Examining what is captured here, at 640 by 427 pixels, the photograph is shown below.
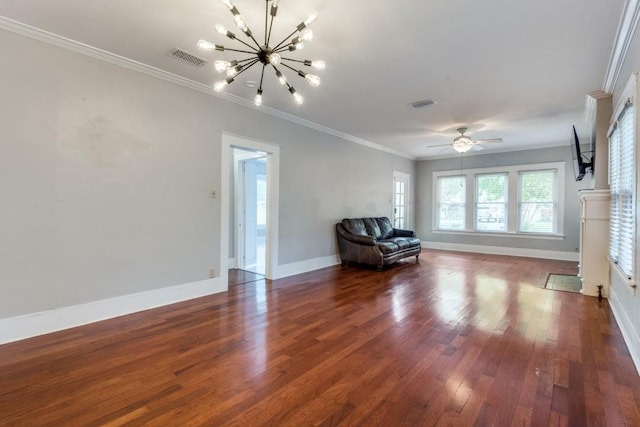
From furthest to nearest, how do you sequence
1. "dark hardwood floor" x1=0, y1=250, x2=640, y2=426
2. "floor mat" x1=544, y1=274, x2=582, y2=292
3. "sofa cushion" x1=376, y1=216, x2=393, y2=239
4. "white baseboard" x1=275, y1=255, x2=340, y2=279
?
1. "sofa cushion" x1=376, y1=216, x2=393, y2=239
2. "white baseboard" x1=275, y1=255, x2=340, y2=279
3. "floor mat" x1=544, y1=274, x2=582, y2=292
4. "dark hardwood floor" x1=0, y1=250, x2=640, y2=426

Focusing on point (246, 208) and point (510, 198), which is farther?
point (510, 198)

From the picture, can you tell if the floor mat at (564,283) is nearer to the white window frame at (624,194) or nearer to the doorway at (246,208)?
the white window frame at (624,194)

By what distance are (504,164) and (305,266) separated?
600cm

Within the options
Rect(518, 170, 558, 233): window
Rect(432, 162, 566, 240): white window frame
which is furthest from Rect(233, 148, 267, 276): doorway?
Rect(518, 170, 558, 233): window

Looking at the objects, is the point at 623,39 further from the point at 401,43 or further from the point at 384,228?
the point at 384,228

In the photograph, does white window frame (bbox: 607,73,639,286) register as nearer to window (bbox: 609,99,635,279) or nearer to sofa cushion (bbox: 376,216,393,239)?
window (bbox: 609,99,635,279)

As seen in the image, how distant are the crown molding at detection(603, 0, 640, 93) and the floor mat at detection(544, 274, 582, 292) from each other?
2796 millimetres

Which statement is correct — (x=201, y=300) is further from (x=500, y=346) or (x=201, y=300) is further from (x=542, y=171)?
(x=542, y=171)

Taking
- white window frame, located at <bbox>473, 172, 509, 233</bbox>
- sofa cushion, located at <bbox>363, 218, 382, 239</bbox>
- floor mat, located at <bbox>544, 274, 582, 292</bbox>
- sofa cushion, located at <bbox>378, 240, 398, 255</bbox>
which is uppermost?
white window frame, located at <bbox>473, 172, 509, 233</bbox>

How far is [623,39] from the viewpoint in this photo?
109 inches

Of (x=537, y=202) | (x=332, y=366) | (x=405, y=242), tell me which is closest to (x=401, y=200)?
(x=405, y=242)

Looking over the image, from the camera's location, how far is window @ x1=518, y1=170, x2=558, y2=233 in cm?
749

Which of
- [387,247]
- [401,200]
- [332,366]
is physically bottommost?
[332,366]

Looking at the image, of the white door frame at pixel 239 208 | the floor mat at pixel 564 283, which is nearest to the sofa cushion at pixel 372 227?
the white door frame at pixel 239 208
